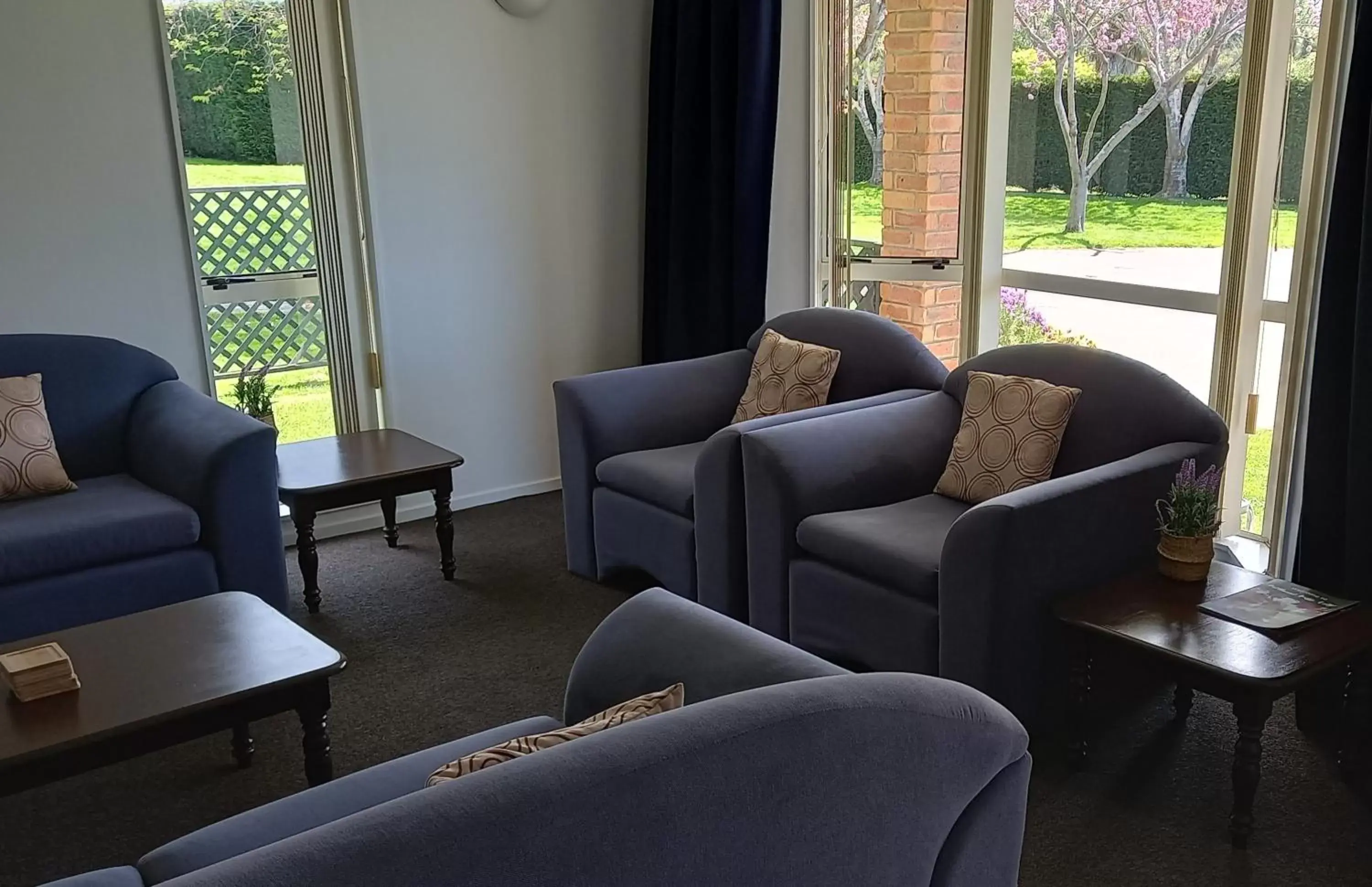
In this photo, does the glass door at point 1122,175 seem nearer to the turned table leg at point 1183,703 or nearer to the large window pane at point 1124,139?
the large window pane at point 1124,139

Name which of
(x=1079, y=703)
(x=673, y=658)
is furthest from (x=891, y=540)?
(x=673, y=658)

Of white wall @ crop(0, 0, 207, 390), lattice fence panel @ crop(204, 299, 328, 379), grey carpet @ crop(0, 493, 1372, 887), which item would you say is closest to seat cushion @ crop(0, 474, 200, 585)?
grey carpet @ crop(0, 493, 1372, 887)

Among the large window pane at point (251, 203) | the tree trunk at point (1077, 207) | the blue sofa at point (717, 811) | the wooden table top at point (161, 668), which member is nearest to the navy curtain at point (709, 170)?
the tree trunk at point (1077, 207)

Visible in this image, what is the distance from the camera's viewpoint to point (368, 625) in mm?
3586

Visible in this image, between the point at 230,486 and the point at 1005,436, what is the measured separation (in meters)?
2.14

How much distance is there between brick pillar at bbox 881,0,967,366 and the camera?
13.2ft

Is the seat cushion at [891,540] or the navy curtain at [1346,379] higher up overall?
the navy curtain at [1346,379]

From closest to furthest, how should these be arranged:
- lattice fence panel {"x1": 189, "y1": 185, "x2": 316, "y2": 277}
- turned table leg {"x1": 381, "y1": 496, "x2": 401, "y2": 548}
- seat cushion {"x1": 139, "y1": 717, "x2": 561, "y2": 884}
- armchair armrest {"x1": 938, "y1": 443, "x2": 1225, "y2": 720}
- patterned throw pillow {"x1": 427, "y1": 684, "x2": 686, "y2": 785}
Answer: patterned throw pillow {"x1": 427, "y1": 684, "x2": 686, "y2": 785} → seat cushion {"x1": 139, "y1": 717, "x2": 561, "y2": 884} → armchair armrest {"x1": 938, "y1": 443, "x2": 1225, "y2": 720} → lattice fence panel {"x1": 189, "y1": 185, "x2": 316, "y2": 277} → turned table leg {"x1": 381, "y1": 496, "x2": 401, "y2": 548}

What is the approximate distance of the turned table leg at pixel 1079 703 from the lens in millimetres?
2613

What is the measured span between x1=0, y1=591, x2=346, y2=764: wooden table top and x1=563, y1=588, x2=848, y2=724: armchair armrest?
0.65 meters

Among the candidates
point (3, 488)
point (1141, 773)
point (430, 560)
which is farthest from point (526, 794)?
point (430, 560)

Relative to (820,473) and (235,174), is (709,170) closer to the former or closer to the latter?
(235,174)

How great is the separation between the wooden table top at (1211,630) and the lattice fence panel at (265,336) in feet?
9.64

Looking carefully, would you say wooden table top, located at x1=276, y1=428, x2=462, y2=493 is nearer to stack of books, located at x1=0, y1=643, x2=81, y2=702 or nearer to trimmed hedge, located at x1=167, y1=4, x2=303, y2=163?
trimmed hedge, located at x1=167, y1=4, x2=303, y2=163
